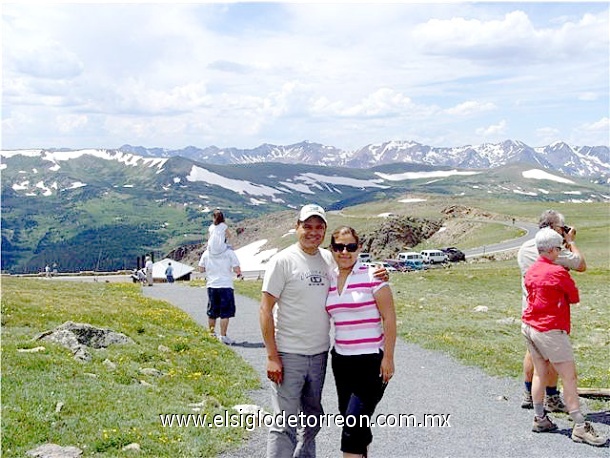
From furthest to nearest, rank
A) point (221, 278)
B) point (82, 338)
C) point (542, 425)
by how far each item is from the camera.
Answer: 1. point (221, 278)
2. point (82, 338)
3. point (542, 425)

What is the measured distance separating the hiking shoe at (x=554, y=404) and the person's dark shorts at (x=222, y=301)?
878 cm

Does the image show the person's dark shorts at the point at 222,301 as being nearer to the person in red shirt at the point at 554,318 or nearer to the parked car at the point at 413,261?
the person in red shirt at the point at 554,318

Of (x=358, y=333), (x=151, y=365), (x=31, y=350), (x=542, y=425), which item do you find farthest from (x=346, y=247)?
(x=31, y=350)

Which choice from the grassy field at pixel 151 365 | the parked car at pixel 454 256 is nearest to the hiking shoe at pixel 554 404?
the grassy field at pixel 151 365

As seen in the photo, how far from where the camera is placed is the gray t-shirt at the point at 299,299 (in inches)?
297

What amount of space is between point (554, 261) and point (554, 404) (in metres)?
2.93

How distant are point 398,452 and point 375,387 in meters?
2.35

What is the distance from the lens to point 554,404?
429 inches

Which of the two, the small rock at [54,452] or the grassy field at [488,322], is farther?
the grassy field at [488,322]

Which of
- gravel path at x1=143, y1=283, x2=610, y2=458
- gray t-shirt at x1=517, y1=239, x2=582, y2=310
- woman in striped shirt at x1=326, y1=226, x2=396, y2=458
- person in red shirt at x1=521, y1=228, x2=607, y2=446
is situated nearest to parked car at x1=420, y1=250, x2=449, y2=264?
gravel path at x1=143, y1=283, x2=610, y2=458

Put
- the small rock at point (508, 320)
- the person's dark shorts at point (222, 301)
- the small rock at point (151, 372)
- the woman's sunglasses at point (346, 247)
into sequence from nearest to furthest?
1. the woman's sunglasses at point (346, 247)
2. the small rock at point (151, 372)
3. the person's dark shorts at point (222, 301)
4. the small rock at point (508, 320)

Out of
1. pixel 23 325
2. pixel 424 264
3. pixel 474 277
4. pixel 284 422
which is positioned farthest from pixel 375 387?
pixel 424 264

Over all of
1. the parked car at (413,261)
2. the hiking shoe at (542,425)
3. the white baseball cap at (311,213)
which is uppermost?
the white baseball cap at (311,213)

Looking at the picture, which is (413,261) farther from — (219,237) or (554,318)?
(554,318)
